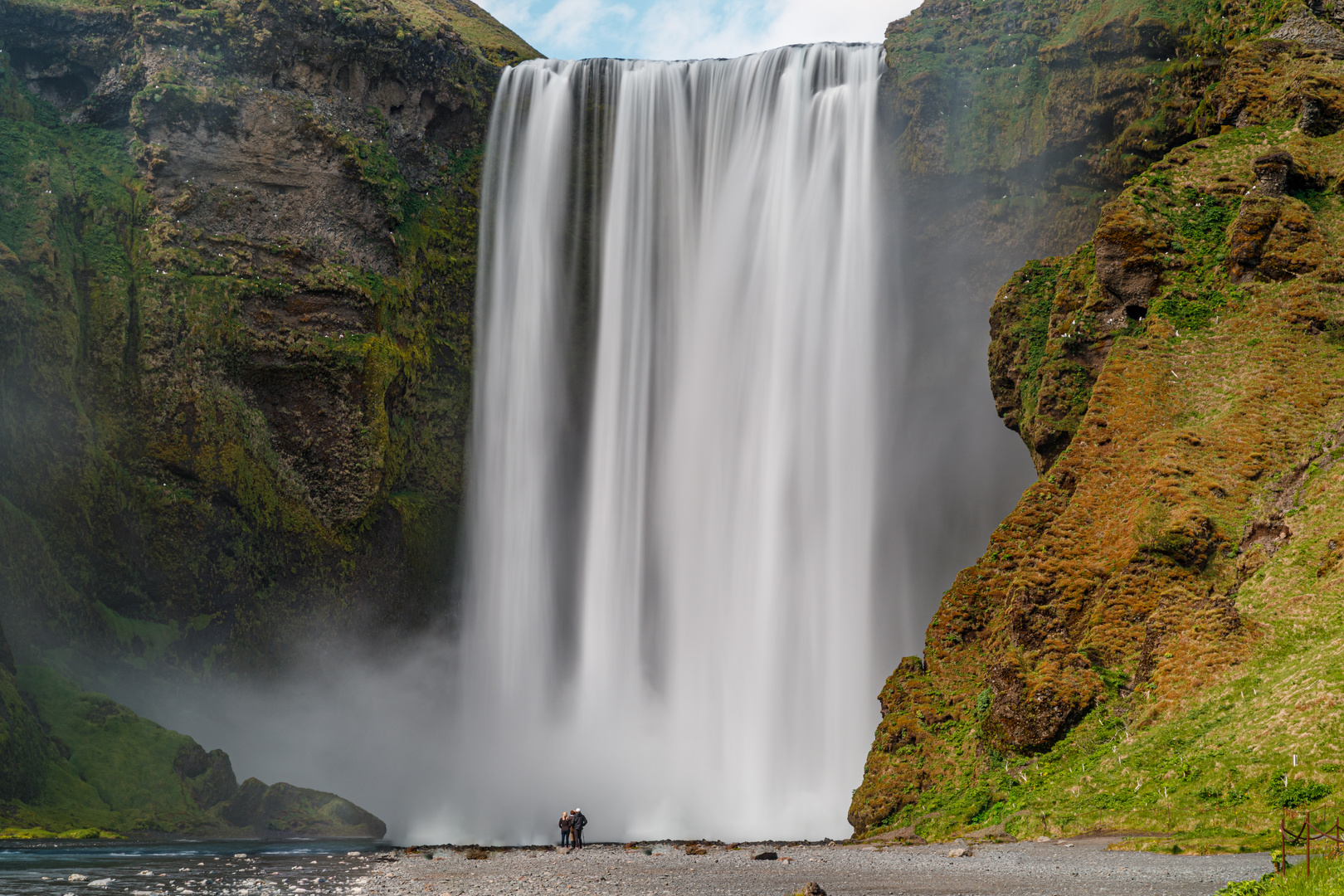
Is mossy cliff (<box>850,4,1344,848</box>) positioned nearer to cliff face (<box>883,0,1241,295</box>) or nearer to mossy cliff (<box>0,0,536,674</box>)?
cliff face (<box>883,0,1241,295</box>)

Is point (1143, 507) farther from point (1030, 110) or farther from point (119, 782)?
point (119, 782)

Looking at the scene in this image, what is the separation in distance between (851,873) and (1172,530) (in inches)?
410

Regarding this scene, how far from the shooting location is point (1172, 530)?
2067 cm

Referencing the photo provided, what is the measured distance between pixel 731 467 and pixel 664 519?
335 cm

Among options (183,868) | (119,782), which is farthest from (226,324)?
(183,868)

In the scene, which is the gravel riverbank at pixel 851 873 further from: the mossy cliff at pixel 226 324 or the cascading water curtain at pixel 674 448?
the mossy cliff at pixel 226 324

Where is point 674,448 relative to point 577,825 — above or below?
→ above

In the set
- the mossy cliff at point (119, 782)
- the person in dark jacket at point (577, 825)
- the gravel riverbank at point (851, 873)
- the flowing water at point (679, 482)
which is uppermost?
the flowing water at point (679, 482)

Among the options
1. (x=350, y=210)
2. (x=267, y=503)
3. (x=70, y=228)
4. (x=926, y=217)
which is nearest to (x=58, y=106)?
(x=70, y=228)

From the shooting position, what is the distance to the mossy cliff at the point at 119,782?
27.3 m

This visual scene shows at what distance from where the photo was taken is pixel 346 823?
31453 millimetres

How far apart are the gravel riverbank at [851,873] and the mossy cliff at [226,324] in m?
20.0

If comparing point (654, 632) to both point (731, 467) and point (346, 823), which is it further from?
point (346, 823)

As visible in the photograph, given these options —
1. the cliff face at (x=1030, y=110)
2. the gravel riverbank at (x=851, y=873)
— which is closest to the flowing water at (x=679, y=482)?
the cliff face at (x=1030, y=110)
